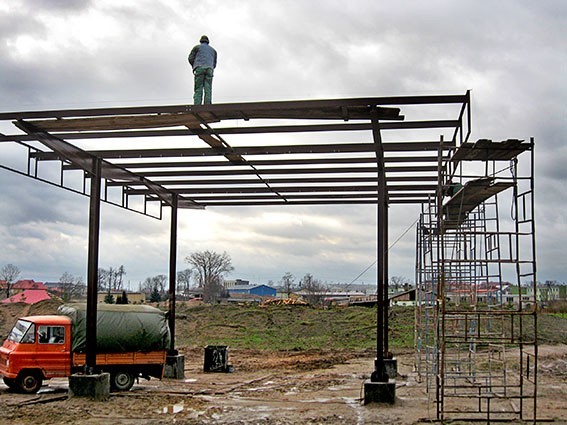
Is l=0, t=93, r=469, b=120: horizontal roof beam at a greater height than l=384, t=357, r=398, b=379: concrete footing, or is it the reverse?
l=0, t=93, r=469, b=120: horizontal roof beam

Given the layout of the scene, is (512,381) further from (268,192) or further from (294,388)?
(268,192)

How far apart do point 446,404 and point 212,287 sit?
66543mm

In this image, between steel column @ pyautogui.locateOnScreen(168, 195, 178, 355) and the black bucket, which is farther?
the black bucket

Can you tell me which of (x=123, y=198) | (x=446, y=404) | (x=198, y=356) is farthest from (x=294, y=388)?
(x=198, y=356)

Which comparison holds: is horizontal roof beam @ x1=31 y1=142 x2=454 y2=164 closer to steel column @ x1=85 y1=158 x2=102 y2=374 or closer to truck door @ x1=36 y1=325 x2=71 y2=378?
steel column @ x1=85 y1=158 x2=102 y2=374

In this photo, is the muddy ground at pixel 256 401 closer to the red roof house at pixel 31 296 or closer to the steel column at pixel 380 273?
the steel column at pixel 380 273

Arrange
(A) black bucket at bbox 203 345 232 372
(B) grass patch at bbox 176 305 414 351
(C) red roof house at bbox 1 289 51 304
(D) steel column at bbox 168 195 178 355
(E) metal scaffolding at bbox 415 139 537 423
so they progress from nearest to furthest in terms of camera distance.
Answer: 1. (E) metal scaffolding at bbox 415 139 537 423
2. (D) steel column at bbox 168 195 178 355
3. (A) black bucket at bbox 203 345 232 372
4. (B) grass patch at bbox 176 305 414 351
5. (C) red roof house at bbox 1 289 51 304

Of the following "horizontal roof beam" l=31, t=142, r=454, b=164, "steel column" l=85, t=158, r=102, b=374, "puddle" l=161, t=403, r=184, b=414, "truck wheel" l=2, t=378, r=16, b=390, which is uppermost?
"horizontal roof beam" l=31, t=142, r=454, b=164

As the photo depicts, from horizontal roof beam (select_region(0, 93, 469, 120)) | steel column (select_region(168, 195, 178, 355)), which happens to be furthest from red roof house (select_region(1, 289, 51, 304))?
horizontal roof beam (select_region(0, 93, 469, 120))

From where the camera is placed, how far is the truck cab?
56.2ft

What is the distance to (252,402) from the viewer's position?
15.3m

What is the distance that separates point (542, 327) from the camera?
37281mm

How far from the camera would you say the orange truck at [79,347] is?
17234 mm

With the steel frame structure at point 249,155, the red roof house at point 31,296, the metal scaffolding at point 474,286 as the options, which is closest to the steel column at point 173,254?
the steel frame structure at point 249,155
